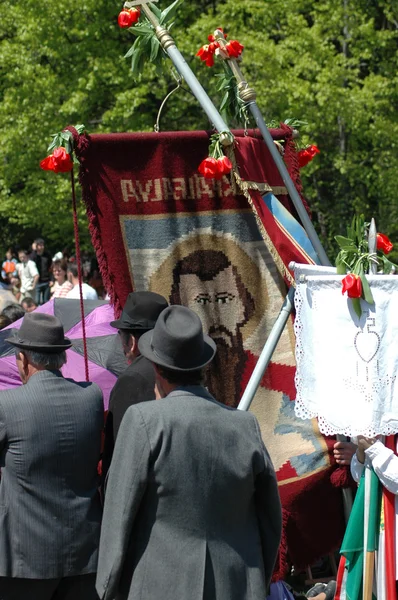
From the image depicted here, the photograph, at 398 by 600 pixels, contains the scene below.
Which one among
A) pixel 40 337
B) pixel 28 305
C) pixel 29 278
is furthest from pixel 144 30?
pixel 29 278

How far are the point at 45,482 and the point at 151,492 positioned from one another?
3.01 feet

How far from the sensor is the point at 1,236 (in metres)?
27.6

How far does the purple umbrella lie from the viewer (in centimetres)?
608

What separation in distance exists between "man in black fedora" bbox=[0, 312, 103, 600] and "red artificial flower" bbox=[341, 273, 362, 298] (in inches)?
45.9

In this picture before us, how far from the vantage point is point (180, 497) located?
3.28m

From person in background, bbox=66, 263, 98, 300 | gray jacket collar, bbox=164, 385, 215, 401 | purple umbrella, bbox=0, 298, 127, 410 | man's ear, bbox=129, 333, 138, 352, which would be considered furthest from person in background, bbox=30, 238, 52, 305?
gray jacket collar, bbox=164, 385, 215, 401

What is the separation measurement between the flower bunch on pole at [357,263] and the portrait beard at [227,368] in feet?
3.03

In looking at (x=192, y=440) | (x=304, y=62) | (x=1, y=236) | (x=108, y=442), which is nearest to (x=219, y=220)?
(x=108, y=442)

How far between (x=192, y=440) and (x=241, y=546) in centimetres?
43

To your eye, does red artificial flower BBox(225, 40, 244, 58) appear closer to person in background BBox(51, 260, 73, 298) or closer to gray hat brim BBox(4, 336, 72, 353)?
gray hat brim BBox(4, 336, 72, 353)

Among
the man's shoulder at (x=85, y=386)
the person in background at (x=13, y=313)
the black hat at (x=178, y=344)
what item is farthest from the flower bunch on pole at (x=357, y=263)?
the person in background at (x=13, y=313)

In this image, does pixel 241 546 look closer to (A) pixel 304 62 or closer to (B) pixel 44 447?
(B) pixel 44 447

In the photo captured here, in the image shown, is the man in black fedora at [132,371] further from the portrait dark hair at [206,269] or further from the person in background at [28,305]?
the person in background at [28,305]

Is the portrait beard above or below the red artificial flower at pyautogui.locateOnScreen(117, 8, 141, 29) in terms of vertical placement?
below
